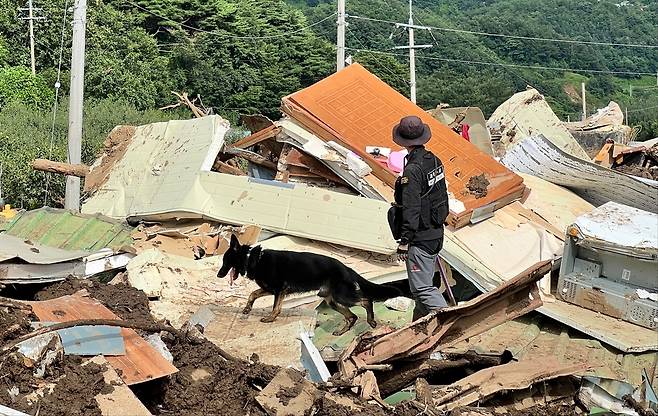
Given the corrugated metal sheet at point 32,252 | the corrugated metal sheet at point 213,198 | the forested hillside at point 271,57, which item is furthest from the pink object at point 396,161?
the forested hillside at point 271,57

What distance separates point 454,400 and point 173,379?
4.79 feet

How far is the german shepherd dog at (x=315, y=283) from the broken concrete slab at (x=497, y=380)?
144cm

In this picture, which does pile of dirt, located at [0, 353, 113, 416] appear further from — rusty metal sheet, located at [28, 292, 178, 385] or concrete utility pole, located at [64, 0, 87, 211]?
concrete utility pole, located at [64, 0, 87, 211]

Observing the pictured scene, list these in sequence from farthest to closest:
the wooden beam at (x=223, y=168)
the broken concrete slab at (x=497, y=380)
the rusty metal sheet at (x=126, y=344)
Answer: the wooden beam at (x=223, y=168) < the broken concrete slab at (x=497, y=380) < the rusty metal sheet at (x=126, y=344)

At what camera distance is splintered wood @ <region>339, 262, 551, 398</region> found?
4305 millimetres

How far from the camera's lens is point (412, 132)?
4.82 meters

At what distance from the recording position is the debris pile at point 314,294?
3803mm

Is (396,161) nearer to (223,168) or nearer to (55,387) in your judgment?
(223,168)

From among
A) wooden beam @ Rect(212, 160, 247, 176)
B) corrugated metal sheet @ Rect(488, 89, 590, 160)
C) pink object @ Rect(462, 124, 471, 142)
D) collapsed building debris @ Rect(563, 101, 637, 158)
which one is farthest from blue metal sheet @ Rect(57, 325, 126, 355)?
collapsed building debris @ Rect(563, 101, 637, 158)

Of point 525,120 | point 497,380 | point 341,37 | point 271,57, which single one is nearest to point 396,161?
point 497,380

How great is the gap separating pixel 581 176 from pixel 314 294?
344 centimetres

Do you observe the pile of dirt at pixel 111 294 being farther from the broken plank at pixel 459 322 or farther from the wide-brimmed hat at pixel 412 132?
the wide-brimmed hat at pixel 412 132

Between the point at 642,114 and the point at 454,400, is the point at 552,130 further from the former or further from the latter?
the point at 642,114

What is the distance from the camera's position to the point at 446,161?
7301 millimetres
